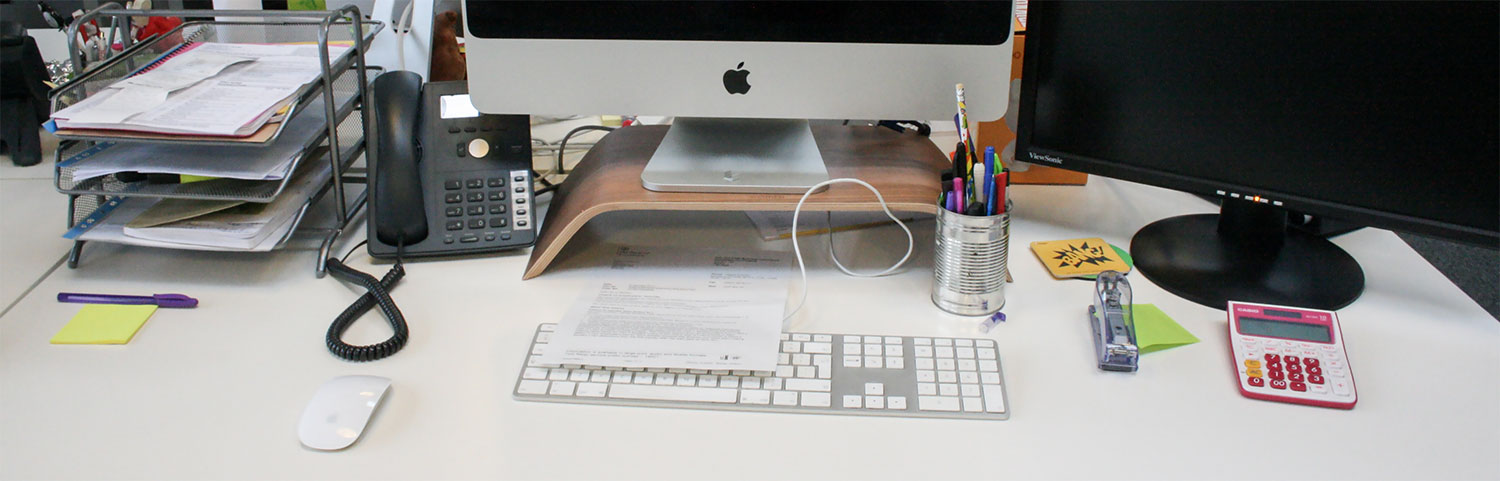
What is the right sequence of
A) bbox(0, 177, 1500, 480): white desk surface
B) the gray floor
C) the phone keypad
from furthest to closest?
1. the gray floor
2. the phone keypad
3. bbox(0, 177, 1500, 480): white desk surface

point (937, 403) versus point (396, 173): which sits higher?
point (396, 173)

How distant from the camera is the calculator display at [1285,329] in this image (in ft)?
2.51

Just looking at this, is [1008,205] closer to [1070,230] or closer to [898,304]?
[898,304]

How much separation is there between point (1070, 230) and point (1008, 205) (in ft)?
0.87

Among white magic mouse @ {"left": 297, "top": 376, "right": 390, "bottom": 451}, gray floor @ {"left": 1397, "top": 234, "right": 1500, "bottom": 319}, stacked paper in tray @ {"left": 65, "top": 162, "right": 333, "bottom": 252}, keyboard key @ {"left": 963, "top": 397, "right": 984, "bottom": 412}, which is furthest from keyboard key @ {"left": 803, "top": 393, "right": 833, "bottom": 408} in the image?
gray floor @ {"left": 1397, "top": 234, "right": 1500, "bottom": 319}

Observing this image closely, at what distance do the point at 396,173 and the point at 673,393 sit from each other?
427 millimetres

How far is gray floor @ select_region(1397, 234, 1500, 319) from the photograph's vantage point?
1.87 m

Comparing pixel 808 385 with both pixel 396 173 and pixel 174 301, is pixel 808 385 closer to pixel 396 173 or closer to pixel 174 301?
pixel 396 173

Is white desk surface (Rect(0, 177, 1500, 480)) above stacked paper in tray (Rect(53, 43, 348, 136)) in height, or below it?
below

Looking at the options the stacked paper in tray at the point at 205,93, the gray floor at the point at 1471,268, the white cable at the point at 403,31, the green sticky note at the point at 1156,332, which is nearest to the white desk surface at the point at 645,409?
the green sticky note at the point at 1156,332

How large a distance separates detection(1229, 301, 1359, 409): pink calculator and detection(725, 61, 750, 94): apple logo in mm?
494

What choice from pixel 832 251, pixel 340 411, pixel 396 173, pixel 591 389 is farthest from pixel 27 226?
pixel 832 251

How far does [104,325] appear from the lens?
0.81 metres

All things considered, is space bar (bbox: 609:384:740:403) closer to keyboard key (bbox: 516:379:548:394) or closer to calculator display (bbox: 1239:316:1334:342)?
keyboard key (bbox: 516:379:548:394)
